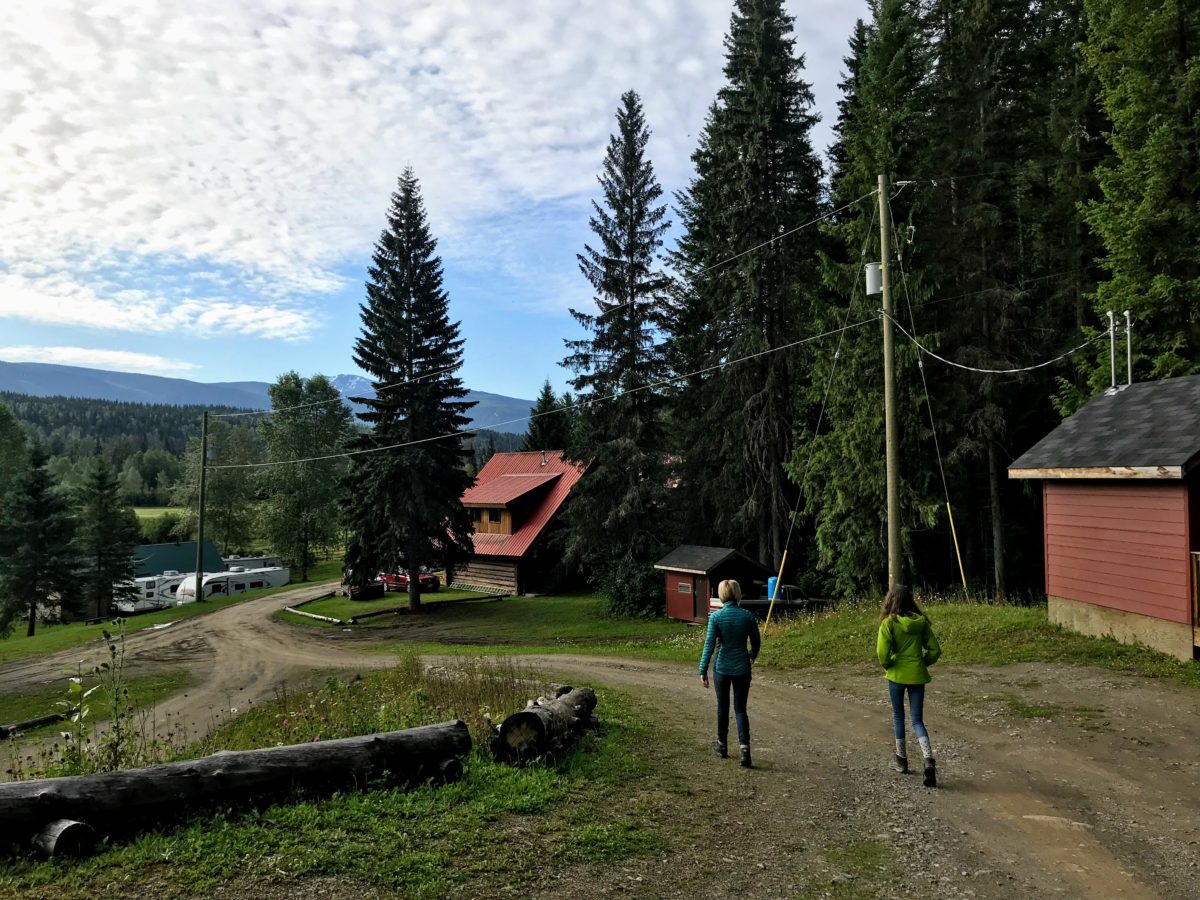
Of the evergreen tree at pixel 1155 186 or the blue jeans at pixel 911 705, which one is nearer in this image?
the blue jeans at pixel 911 705

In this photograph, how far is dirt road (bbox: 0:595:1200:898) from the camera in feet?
17.3

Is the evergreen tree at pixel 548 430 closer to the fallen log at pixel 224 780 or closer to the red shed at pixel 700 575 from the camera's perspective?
the red shed at pixel 700 575

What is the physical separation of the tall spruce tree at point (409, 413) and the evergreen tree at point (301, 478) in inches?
750

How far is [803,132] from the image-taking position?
27.4 meters

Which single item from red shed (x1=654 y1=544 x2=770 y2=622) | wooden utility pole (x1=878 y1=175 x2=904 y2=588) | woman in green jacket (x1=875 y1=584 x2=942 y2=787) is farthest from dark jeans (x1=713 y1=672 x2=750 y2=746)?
red shed (x1=654 y1=544 x2=770 y2=622)

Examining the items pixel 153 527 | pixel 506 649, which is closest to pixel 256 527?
pixel 153 527

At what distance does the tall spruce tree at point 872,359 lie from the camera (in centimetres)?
2264

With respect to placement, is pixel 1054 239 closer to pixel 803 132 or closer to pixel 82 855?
pixel 803 132

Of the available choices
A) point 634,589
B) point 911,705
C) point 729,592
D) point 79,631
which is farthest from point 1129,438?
point 79,631

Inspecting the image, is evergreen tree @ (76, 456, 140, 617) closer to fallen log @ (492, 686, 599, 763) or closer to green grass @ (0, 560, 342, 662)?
green grass @ (0, 560, 342, 662)

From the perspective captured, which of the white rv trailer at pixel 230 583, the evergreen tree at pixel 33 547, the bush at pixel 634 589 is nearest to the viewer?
the bush at pixel 634 589

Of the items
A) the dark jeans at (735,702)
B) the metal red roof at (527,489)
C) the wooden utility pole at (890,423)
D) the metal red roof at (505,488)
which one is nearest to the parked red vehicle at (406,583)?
the metal red roof at (527,489)

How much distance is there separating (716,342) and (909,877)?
26.0 metres

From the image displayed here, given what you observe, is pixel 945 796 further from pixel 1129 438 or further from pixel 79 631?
pixel 79 631
